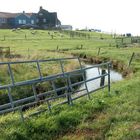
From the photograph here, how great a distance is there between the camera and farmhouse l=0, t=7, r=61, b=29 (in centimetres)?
11456

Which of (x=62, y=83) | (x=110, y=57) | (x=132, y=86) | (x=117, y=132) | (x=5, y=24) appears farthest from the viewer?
(x=5, y=24)

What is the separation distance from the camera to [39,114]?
1163 cm

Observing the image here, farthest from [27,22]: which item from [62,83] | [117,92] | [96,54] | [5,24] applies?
[117,92]

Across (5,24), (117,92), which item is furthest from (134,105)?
(5,24)

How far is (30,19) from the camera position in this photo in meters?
118

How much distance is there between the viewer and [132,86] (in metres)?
17.6

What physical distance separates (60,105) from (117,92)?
4.01 m

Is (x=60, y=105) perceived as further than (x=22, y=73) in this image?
No

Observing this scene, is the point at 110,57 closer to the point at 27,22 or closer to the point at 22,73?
the point at 22,73

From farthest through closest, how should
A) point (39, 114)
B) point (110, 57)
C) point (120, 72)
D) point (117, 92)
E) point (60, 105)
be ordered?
point (110, 57) → point (120, 72) → point (117, 92) → point (60, 105) → point (39, 114)

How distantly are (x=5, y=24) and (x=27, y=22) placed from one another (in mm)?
6799

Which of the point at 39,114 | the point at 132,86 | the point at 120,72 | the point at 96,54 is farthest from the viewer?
the point at 96,54

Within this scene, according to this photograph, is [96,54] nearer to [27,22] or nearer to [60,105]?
[60,105]

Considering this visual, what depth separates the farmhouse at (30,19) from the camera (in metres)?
115
